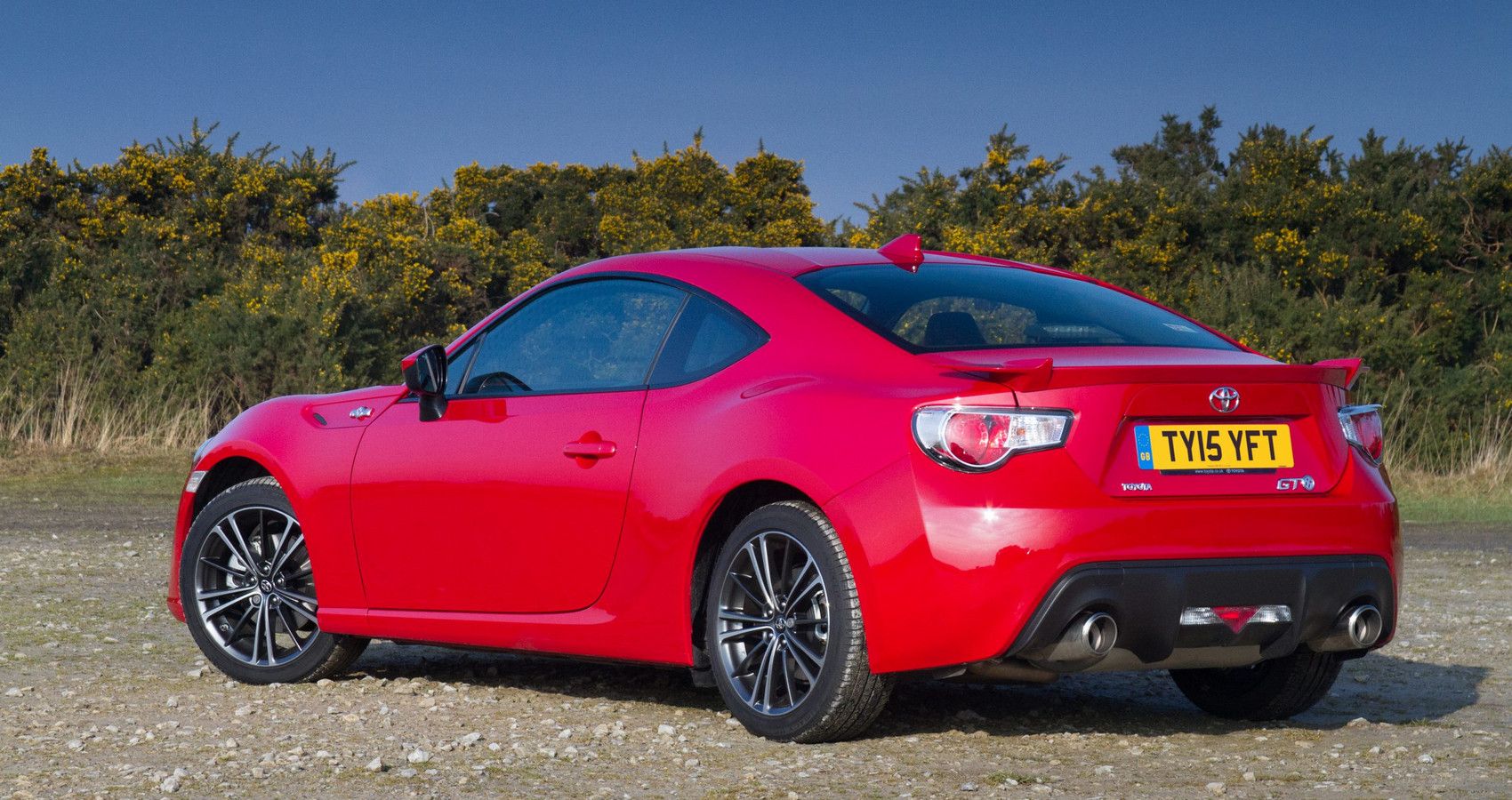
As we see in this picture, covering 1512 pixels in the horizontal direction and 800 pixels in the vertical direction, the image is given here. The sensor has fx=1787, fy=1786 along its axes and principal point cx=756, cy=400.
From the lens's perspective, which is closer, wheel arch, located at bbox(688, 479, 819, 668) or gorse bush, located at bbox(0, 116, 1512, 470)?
wheel arch, located at bbox(688, 479, 819, 668)

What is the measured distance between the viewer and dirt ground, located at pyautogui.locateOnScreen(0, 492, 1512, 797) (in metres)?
4.67

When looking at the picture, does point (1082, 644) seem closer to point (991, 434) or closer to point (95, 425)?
point (991, 434)

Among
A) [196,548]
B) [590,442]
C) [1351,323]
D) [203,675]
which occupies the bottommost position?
[203,675]

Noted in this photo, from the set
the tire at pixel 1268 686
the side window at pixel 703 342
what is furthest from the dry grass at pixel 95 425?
the tire at pixel 1268 686

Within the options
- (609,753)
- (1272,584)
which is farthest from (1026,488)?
(609,753)

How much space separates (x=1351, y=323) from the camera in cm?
2320

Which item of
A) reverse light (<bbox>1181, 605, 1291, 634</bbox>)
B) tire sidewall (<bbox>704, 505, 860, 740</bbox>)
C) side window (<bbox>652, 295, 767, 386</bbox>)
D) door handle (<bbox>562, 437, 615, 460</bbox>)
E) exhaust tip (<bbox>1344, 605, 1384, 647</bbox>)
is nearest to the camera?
reverse light (<bbox>1181, 605, 1291, 634</bbox>)

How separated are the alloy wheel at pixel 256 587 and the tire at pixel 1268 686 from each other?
3.22 m

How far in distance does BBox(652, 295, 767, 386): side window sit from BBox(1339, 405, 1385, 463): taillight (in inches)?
67.8

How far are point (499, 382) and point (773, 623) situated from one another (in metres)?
1.54

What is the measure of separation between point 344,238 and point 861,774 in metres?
25.8

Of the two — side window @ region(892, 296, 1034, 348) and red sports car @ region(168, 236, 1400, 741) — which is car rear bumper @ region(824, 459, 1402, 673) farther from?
side window @ region(892, 296, 1034, 348)

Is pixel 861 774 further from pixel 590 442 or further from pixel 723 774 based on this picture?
pixel 590 442

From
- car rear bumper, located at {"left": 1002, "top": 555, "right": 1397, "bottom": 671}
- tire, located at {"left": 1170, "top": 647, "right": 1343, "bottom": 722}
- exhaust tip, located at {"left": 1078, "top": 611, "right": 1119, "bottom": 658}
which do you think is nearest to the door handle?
car rear bumper, located at {"left": 1002, "top": 555, "right": 1397, "bottom": 671}
